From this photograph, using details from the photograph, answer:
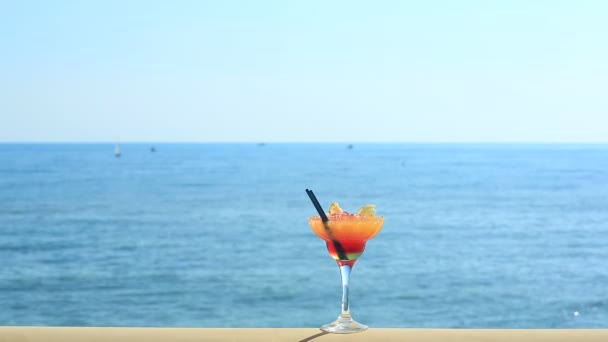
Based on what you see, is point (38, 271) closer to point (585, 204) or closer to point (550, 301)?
point (550, 301)

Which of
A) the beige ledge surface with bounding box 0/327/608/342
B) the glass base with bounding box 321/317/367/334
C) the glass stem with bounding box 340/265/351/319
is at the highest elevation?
the glass stem with bounding box 340/265/351/319

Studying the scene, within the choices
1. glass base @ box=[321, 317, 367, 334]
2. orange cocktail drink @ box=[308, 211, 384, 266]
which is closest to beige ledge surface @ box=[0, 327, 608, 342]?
glass base @ box=[321, 317, 367, 334]

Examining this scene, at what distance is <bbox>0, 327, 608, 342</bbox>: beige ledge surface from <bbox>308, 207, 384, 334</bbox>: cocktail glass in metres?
0.06

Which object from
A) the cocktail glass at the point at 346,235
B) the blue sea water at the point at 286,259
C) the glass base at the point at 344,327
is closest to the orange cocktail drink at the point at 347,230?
the cocktail glass at the point at 346,235

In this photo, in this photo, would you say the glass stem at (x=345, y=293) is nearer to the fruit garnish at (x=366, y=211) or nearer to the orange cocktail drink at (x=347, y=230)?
the orange cocktail drink at (x=347, y=230)

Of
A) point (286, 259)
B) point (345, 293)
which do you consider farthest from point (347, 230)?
point (286, 259)

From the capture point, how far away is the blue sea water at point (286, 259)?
2033 cm

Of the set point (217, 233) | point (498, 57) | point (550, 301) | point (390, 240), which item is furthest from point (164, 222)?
point (498, 57)

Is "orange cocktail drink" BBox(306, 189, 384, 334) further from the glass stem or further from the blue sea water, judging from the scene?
the blue sea water

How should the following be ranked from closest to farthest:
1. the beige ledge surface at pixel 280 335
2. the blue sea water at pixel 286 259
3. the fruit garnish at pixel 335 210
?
the beige ledge surface at pixel 280 335 < the fruit garnish at pixel 335 210 < the blue sea water at pixel 286 259

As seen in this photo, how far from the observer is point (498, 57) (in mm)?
70500

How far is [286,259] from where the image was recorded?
26203 mm

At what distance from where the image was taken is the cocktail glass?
2451 mm

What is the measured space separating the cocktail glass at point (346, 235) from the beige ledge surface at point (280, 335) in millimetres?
62
